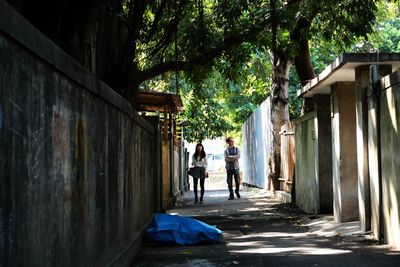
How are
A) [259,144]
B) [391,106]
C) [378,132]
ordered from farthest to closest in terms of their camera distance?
[259,144] → [378,132] → [391,106]

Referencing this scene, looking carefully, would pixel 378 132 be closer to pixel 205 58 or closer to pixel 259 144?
pixel 205 58

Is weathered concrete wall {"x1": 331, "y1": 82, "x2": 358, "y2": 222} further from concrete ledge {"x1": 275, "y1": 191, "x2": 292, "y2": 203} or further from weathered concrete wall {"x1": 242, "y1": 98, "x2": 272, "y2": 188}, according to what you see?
weathered concrete wall {"x1": 242, "y1": 98, "x2": 272, "y2": 188}

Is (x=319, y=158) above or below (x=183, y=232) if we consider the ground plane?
above

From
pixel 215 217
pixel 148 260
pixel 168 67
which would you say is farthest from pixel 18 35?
pixel 215 217

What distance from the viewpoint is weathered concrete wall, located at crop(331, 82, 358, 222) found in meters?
10.2

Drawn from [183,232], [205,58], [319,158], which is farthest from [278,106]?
[183,232]

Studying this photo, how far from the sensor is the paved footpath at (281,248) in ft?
23.5

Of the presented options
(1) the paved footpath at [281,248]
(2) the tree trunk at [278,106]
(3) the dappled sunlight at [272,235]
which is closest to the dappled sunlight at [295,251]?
(1) the paved footpath at [281,248]

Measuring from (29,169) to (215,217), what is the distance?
1023 cm

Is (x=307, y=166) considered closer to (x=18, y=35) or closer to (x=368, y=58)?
(x=368, y=58)

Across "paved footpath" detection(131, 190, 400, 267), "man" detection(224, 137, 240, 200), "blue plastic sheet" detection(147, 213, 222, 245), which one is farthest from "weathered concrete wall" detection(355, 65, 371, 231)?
"man" detection(224, 137, 240, 200)

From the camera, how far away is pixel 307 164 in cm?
1327

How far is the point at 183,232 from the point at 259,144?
1487 centimetres

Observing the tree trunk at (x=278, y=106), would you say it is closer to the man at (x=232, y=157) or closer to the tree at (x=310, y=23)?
the tree at (x=310, y=23)
